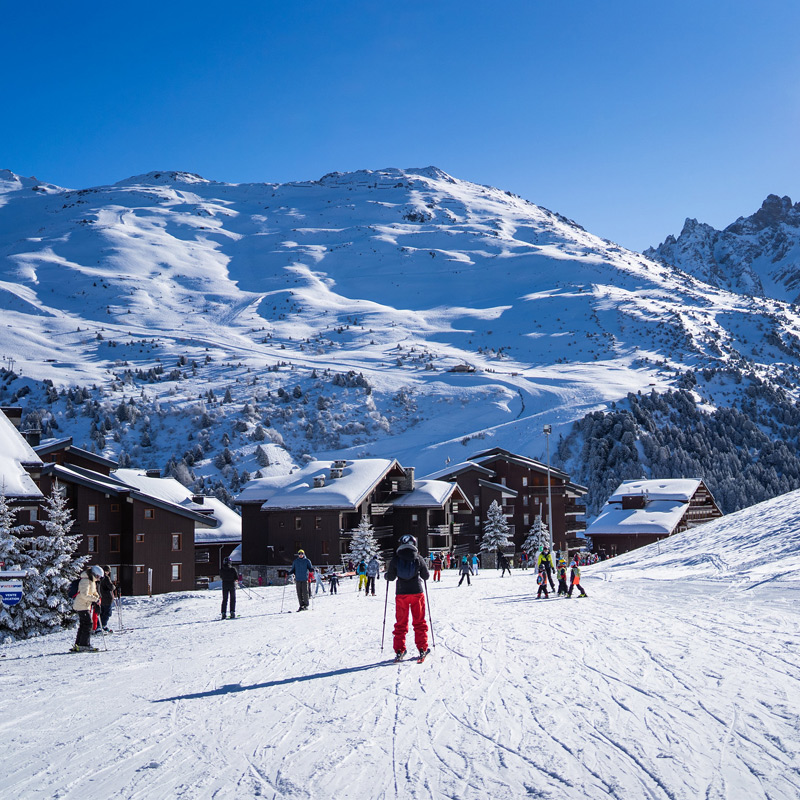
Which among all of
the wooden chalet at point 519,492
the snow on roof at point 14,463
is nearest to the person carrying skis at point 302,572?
the snow on roof at point 14,463

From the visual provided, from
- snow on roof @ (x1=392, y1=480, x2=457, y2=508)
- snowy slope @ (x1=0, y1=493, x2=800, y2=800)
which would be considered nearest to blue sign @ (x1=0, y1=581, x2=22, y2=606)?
snowy slope @ (x1=0, y1=493, x2=800, y2=800)

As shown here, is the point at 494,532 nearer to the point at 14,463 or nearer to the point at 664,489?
the point at 664,489

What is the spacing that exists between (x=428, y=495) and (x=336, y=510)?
971 cm

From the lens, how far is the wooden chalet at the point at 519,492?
6875 cm

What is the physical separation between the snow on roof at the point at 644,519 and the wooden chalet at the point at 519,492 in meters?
2.48

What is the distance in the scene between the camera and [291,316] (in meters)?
193

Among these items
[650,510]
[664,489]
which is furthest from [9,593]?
[664,489]

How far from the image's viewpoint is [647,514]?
73.1m

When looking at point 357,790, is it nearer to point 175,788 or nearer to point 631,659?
point 175,788

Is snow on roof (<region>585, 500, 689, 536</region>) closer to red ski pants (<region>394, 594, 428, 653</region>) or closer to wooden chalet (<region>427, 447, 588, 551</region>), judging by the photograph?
wooden chalet (<region>427, 447, 588, 551</region>)

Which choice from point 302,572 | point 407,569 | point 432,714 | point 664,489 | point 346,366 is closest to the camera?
point 432,714

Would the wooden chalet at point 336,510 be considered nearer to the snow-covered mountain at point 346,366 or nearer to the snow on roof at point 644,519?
the snow on roof at point 644,519

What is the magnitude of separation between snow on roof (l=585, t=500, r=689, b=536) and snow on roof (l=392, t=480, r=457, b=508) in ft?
68.2

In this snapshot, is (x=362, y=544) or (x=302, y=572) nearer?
(x=302, y=572)
